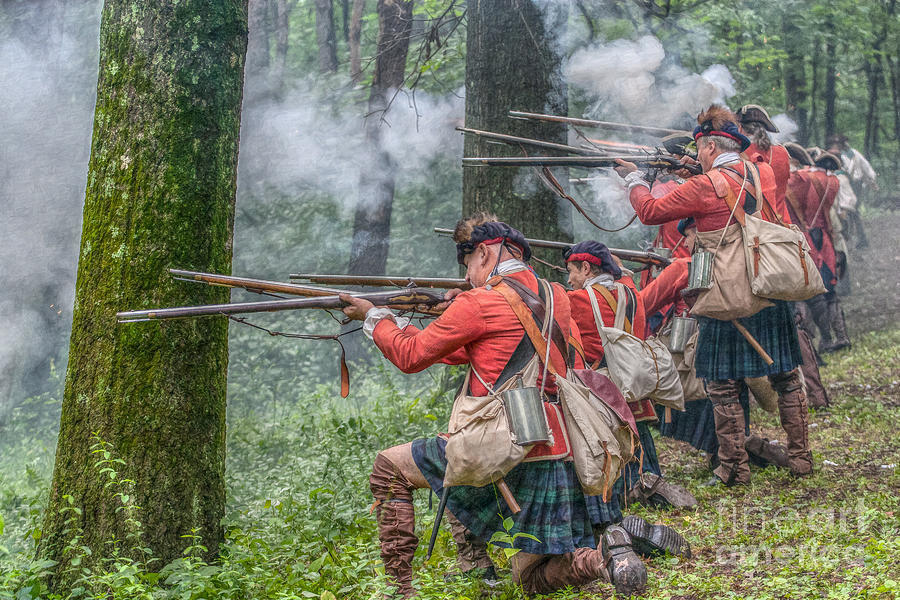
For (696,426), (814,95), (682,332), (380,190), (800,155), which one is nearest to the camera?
(682,332)

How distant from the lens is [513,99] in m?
7.76

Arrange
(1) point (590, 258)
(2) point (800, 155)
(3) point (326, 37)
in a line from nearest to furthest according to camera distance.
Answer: (1) point (590, 258), (2) point (800, 155), (3) point (326, 37)

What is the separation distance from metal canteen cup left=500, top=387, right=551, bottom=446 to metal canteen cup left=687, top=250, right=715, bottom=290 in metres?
2.50

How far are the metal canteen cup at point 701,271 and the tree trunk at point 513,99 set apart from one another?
5.08 feet

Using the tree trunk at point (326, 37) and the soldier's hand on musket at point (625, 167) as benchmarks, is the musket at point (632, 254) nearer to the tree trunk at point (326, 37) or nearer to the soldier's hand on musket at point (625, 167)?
the soldier's hand on musket at point (625, 167)

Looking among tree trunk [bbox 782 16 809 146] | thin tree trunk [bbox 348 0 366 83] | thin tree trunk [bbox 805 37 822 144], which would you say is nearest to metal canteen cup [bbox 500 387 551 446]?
tree trunk [bbox 782 16 809 146]

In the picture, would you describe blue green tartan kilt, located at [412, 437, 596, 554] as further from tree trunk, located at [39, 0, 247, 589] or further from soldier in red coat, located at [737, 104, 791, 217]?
soldier in red coat, located at [737, 104, 791, 217]

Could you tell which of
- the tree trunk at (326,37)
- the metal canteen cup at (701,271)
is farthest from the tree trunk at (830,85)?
the metal canteen cup at (701,271)

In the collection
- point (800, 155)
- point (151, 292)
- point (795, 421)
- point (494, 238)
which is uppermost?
point (800, 155)

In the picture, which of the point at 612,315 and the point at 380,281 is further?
the point at 612,315

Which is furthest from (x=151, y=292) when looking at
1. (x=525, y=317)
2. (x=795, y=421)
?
(x=795, y=421)

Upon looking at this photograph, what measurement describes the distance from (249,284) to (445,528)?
7.82 ft

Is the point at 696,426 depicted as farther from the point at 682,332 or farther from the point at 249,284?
the point at 249,284

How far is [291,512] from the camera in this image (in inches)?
238
